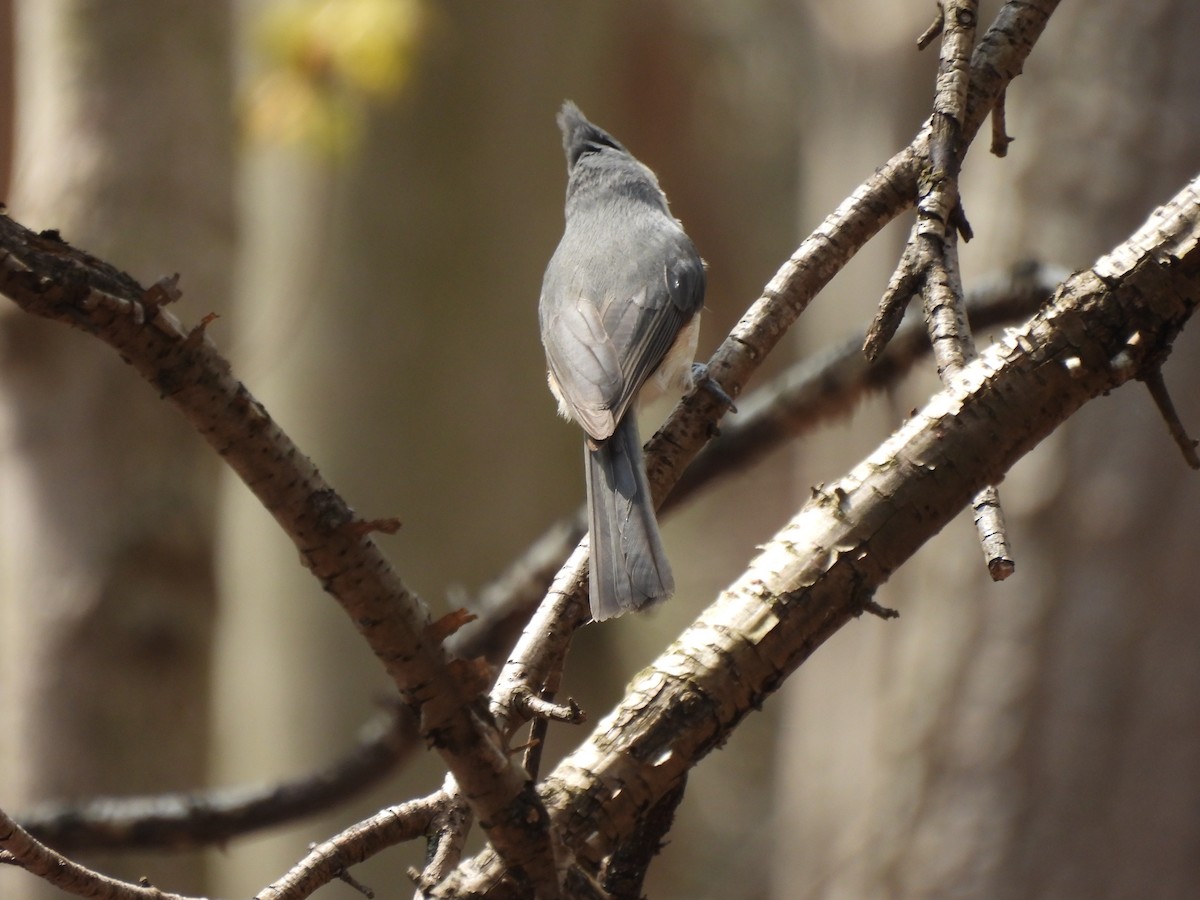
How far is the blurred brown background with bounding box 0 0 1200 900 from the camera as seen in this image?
3.06 metres

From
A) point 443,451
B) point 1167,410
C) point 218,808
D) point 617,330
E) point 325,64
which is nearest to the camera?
point 1167,410

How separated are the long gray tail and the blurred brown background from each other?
2.20ft

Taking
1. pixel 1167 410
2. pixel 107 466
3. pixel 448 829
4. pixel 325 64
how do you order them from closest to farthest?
pixel 448 829
pixel 1167 410
pixel 107 466
pixel 325 64

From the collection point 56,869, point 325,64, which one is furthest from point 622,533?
point 325,64

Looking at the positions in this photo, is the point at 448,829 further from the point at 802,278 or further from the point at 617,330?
the point at 617,330

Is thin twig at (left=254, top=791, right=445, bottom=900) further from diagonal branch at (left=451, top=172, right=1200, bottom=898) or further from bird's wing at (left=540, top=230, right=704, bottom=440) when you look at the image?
bird's wing at (left=540, top=230, right=704, bottom=440)

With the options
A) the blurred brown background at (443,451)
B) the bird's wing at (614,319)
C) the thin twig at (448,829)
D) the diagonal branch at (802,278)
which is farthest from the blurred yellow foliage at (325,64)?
the thin twig at (448,829)

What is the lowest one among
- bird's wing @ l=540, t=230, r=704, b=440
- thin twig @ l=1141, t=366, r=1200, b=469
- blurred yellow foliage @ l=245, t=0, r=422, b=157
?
thin twig @ l=1141, t=366, r=1200, b=469

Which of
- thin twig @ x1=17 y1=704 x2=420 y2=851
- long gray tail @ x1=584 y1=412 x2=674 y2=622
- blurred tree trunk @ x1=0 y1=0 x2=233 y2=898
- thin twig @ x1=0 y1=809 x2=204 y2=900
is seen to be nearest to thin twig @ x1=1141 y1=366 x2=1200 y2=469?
long gray tail @ x1=584 y1=412 x2=674 y2=622

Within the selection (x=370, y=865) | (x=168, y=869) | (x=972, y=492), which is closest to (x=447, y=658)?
(x=972, y=492)

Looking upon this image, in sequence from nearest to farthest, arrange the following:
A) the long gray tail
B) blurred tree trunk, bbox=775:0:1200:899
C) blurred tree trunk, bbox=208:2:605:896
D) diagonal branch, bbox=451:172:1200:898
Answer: diagonal branch, bbox=451:172:1200:898, the long gray tail, blurred tree trunk, bbox=775:0:1200:899, blurred tree trunk, bbox=208:2:605:896

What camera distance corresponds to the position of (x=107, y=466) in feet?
10.0

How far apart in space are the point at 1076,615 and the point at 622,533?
90.7 inches

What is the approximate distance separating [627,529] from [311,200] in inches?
137
